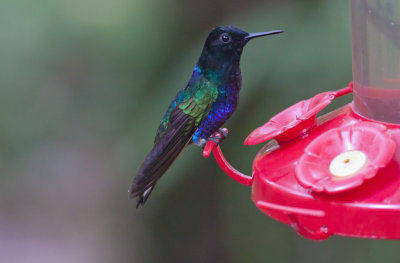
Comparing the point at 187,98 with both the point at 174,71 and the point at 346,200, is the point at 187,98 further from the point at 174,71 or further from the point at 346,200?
the point at 346,200

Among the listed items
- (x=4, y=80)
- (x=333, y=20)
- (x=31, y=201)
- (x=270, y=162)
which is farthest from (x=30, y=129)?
(x=270, y=162)

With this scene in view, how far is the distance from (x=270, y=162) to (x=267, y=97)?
1.53 m

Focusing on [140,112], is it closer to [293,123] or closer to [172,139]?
[172,139]

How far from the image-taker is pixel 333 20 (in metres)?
3.52

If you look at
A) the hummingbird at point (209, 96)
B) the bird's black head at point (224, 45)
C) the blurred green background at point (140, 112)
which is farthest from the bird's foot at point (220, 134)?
the blurred green background at point (140, 112)

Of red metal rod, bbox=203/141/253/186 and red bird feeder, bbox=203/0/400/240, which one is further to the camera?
red metal rod, bbox=203/141/253/186

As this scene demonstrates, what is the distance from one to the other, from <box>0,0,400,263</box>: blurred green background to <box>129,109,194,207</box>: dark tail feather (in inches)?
29.4

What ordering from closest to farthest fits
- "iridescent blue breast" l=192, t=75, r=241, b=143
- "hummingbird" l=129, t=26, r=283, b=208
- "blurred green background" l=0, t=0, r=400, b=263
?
"hummingbird" l=129, t=26, r=283, b=208 → "iridescent blue breast" l=192, t=75, r=241, b=143 → "blurred green background" l=0, t=0, r=400, b=263

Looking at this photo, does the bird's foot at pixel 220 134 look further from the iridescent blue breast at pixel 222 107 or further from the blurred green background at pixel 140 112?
the blurred green background at pixel 140 112

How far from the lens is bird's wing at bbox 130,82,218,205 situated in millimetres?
2717

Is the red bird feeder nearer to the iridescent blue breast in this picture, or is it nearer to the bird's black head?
the iridescent blue breast

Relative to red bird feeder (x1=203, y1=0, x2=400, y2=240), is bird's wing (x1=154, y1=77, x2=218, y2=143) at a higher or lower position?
lower

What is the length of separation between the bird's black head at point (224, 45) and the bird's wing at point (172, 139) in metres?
0.15

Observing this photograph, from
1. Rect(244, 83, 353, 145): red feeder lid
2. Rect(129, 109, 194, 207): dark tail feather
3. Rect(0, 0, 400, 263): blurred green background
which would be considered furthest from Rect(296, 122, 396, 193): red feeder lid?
Rect(0, 0, 400, 263): blurred green background
